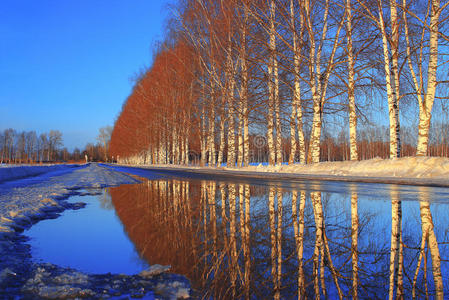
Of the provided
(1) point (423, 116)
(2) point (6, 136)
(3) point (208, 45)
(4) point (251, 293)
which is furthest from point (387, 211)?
(2) point (6, 136)

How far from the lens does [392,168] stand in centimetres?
1294

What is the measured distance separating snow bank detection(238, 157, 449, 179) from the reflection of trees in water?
7.50 m

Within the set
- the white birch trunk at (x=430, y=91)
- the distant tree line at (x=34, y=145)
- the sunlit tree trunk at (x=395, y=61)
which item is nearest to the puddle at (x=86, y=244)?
the white birch trunk at (x=430, y=91)

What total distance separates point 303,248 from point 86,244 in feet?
8.58

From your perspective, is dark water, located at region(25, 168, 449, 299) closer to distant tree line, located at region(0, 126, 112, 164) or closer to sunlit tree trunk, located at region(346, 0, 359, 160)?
sunlit tree trunk, located at region(346, 0, 359, 160)

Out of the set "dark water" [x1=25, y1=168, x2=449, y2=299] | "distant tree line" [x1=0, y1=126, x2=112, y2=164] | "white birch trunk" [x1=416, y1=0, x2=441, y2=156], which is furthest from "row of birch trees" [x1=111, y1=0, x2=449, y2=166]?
"distant tree line" [x1=0, y1=126, x2=112, y2=164]

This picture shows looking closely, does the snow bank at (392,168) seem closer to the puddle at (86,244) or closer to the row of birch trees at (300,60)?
the row of birch trees at (300,60)

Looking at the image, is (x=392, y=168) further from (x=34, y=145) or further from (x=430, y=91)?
(x=34, y=145)

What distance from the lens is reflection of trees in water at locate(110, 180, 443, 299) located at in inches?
88.8

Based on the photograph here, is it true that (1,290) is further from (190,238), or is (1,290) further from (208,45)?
(208,45)

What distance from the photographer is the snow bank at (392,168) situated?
449 inches

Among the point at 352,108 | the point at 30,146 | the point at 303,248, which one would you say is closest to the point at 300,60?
Result: the point at 352,108

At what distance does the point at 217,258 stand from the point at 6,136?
15638 centimetres

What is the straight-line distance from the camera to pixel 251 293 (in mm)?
2186
